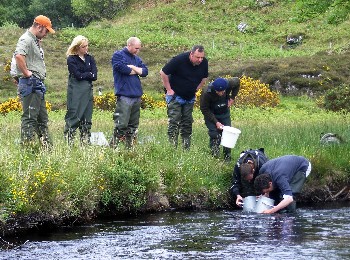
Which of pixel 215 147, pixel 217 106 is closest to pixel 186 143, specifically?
pixel 215 147

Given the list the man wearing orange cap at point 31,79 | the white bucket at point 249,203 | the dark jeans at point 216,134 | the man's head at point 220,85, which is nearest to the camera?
the white bucket at point 249,203

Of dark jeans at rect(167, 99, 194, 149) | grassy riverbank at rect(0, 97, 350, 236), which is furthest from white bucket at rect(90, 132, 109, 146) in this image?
dark jeans at rect(167, 99, 194, 149)

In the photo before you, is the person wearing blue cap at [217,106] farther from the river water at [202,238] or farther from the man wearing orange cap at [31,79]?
the man wearing orange cap at [31,79]

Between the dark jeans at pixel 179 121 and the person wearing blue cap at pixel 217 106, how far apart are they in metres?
0.53

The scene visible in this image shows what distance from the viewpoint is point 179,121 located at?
14859 mm

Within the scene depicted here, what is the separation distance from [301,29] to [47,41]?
19.8m

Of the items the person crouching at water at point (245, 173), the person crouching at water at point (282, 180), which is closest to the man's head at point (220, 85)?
the person crouching at water at point (245, 173)

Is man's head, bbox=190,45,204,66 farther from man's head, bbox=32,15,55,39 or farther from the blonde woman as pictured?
man's head, bbox=32,15,55,39

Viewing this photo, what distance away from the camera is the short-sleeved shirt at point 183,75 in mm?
14812

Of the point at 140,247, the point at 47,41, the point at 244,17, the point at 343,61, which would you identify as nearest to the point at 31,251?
the point at 140,247

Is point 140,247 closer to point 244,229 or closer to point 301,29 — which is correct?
point 244,229

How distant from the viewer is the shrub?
97.5 ft

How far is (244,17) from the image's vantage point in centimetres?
6825

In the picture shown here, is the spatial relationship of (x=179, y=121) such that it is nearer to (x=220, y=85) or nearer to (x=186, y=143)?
(x=186, y=143)
